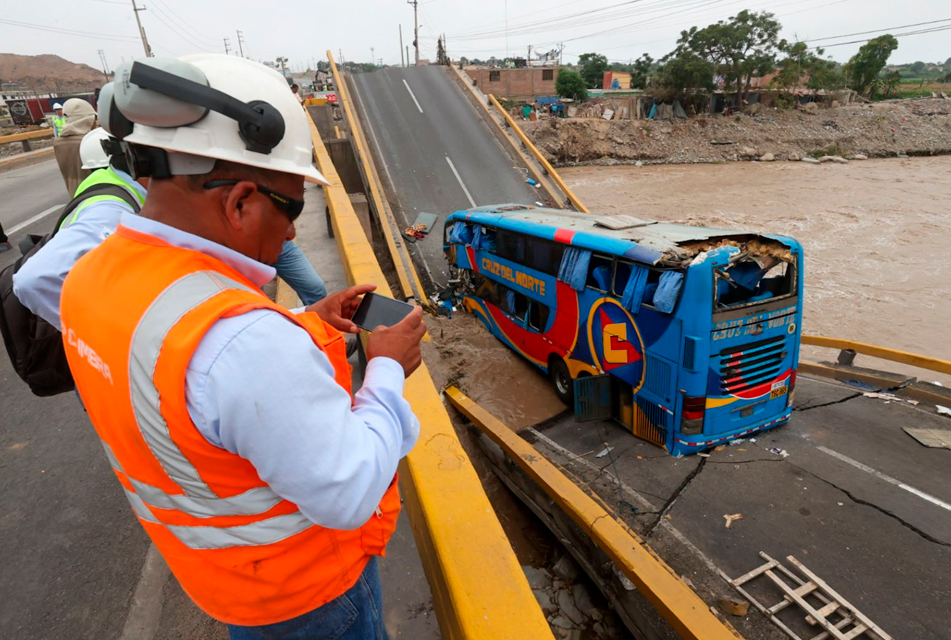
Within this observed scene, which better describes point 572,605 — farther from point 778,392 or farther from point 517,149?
point 517,149

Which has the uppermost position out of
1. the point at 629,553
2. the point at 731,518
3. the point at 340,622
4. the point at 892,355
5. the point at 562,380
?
the point at 340,622

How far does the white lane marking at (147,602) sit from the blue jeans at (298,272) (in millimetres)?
1956

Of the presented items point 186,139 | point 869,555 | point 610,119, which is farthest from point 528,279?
point 610,119

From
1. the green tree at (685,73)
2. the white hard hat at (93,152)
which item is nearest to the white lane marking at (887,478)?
the white hard hat at (93,152)

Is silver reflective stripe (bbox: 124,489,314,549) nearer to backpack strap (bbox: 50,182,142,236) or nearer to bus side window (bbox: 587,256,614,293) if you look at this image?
backpack strap (bbox: 50,182,142,236)

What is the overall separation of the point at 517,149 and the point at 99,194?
53.4 ft

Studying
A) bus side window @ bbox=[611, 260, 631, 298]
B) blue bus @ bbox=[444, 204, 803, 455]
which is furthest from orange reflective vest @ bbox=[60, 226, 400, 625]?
bus side window @ bbox=[611, 260, 631, 298]

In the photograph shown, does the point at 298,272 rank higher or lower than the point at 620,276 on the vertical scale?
higher

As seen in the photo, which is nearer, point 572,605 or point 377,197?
point 572,605

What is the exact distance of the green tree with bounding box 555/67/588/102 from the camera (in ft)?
158

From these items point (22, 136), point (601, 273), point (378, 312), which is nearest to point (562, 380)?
point (601, 273)

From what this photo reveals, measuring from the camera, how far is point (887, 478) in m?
5.71

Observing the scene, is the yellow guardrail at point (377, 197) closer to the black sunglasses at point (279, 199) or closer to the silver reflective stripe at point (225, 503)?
the black sunglasses at point (279, 199)

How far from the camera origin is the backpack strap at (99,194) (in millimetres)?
2752
